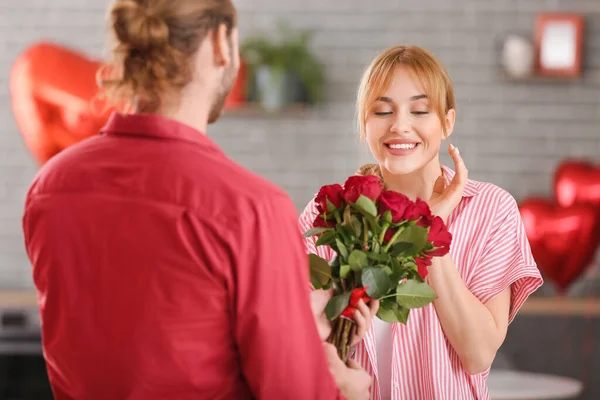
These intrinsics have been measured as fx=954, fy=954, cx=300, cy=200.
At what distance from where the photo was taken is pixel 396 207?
4.85ft

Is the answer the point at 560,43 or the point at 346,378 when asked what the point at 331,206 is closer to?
the point at 346,378

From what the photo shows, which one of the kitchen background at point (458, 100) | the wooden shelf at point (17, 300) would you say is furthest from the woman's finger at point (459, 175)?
the wooden shelf at point (17, 300)

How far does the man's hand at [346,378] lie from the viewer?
1.42 meters

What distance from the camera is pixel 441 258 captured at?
5.51 feet

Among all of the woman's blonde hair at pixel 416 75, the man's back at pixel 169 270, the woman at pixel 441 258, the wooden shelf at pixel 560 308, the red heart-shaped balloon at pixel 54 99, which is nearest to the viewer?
the man's back at pixel 169 270

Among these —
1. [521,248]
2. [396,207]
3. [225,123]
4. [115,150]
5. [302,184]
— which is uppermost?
[115,150]

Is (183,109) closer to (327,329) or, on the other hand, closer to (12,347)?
(327,329)

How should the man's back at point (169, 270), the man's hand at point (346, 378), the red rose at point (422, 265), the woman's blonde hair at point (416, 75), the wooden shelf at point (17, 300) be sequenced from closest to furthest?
the man's back at point (169, 270)
the man's hand at point (346, 378)
the red rose at point (422, 265)
the woman's blonde hair at point (416, 75)
the wooden shelf at point (17, 300)

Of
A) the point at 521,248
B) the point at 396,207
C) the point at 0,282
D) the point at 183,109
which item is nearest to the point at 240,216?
the point at 183,109

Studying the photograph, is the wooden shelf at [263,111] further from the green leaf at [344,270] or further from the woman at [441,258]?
the green leaf at [344,270]

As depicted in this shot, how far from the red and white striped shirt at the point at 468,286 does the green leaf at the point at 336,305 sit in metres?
0.29

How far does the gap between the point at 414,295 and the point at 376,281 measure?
8 centimetres

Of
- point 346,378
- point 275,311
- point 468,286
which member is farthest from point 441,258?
point 275,311

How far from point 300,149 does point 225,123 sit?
0.41m
